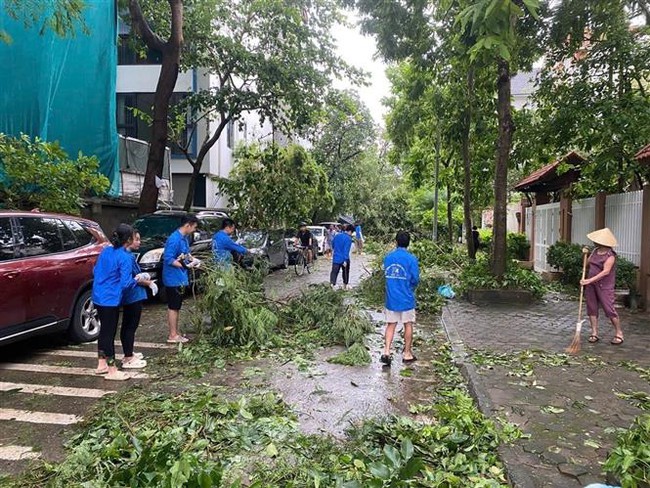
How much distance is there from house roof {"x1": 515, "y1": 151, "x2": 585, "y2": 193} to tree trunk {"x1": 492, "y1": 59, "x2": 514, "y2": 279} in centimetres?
359

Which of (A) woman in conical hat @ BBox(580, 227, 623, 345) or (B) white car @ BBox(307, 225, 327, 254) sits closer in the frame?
(A) woman in conical hat @ BBox(580, 227, 623, 345)

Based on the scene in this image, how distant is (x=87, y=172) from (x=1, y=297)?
455 centimetres

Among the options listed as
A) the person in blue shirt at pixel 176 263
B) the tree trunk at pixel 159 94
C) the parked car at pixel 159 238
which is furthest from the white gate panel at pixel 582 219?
the tree trunk at pixel 159 94

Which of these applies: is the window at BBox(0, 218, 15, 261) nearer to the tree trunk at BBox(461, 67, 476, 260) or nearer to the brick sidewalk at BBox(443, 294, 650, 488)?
the brick sidewalk at BBox(443, 294, 650, 488)

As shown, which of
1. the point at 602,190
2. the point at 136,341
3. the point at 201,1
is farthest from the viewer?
the point at 201,1

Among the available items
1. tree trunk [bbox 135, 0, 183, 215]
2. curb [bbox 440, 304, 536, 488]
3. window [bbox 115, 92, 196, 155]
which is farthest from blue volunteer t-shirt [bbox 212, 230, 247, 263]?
window [bbox 115, 92, 196, 155]

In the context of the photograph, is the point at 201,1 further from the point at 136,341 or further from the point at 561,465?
the point at 561,465

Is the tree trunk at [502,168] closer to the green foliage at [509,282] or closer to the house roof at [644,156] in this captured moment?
the green foliage at [509,282]

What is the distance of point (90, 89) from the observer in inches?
504

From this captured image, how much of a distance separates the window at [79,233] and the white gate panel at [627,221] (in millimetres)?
10083

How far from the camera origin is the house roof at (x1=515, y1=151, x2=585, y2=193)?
47.4 feet

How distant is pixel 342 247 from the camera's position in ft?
41.7

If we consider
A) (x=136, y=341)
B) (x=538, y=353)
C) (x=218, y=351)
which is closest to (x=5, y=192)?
(x=136, y=341)

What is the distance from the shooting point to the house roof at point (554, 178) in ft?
47.4
